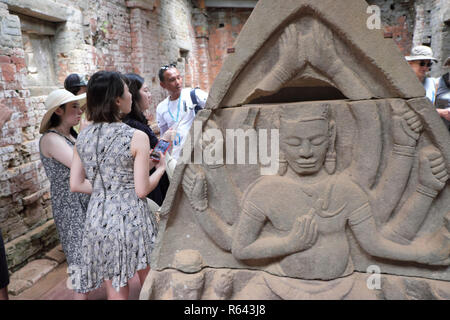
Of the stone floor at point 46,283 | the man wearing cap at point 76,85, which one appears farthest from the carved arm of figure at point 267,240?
the man wearing cap at point 76,85

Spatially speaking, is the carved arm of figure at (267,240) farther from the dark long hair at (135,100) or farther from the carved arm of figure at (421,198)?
the dark long hair at (135,100)

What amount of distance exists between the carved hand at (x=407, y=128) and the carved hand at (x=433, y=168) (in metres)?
0.08

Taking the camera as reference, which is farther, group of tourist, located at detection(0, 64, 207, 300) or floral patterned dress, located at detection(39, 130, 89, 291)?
floral patterned dress, located at detection(39, 130, 89, 291)

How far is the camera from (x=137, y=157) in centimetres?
175

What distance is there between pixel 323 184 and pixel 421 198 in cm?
45

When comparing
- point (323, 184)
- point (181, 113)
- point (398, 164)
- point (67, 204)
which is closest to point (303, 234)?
point (323, 184)

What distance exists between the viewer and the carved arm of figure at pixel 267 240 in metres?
1.53

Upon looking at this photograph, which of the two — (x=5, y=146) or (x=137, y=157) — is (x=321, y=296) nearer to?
(x=137, y=157)

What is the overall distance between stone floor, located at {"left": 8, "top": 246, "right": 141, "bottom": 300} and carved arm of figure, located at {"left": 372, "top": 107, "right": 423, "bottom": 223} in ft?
6.06

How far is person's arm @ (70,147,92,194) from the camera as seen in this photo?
189cm

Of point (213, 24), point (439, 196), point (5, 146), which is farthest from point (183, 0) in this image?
point (439, 196)

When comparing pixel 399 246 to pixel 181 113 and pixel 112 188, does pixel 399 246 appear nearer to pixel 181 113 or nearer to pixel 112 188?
pixel 112 188

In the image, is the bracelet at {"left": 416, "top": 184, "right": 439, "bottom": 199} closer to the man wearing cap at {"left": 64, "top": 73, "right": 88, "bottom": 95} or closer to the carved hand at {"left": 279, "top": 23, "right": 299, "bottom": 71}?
the carved hand at {"left": 279, "top": 23, "right": 299, "bottom": 71}

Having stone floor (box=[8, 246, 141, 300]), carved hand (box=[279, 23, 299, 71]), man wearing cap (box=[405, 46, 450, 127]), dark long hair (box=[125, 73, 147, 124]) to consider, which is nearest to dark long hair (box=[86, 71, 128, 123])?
dark long hair (box=[125, 73, 147, 124])
